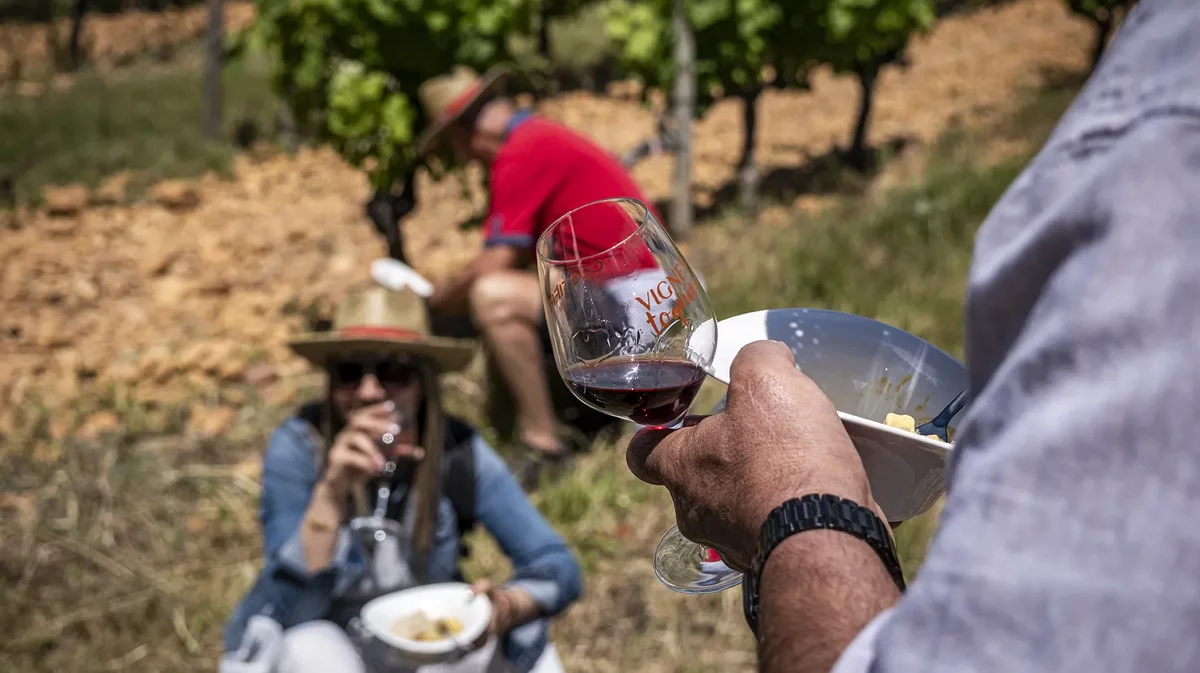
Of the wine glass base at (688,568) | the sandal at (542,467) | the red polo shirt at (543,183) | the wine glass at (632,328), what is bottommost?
the sandal at (542,467)

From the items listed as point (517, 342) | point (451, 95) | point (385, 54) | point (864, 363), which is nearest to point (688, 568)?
point (864, 363)

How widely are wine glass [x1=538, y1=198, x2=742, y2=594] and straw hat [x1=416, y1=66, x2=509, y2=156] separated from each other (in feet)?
11.3

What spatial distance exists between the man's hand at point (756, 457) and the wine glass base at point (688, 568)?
0.91ft

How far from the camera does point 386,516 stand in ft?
8.93

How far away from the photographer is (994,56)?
13062mm

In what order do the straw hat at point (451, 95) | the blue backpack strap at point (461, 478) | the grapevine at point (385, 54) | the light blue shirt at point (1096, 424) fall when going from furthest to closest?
the grapevine at point (385, 54) → the straw hat at point (451, 95) → the blue backpack strap at point (461, 478) → the light blue shirt at point (1096, 424)

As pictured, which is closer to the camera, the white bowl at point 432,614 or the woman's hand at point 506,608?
the white bowl at point 432,614

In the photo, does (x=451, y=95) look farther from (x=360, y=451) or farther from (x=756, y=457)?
(x=756, y=457)

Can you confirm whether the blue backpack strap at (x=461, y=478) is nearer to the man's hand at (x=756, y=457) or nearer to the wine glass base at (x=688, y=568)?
the wine glass base at (x=688, y=568)

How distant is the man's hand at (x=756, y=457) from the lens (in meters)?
0.92

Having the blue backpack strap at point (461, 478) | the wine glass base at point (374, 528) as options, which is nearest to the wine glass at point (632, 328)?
the wine glass base at point (374, 528)

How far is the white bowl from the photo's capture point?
228 cm

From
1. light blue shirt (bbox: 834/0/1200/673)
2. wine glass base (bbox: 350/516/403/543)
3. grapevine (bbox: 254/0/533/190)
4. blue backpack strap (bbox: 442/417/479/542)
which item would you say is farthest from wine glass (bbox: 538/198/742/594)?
grapevine (bbox: 254/0/533/190)

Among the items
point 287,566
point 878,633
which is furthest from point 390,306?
point 878,633
